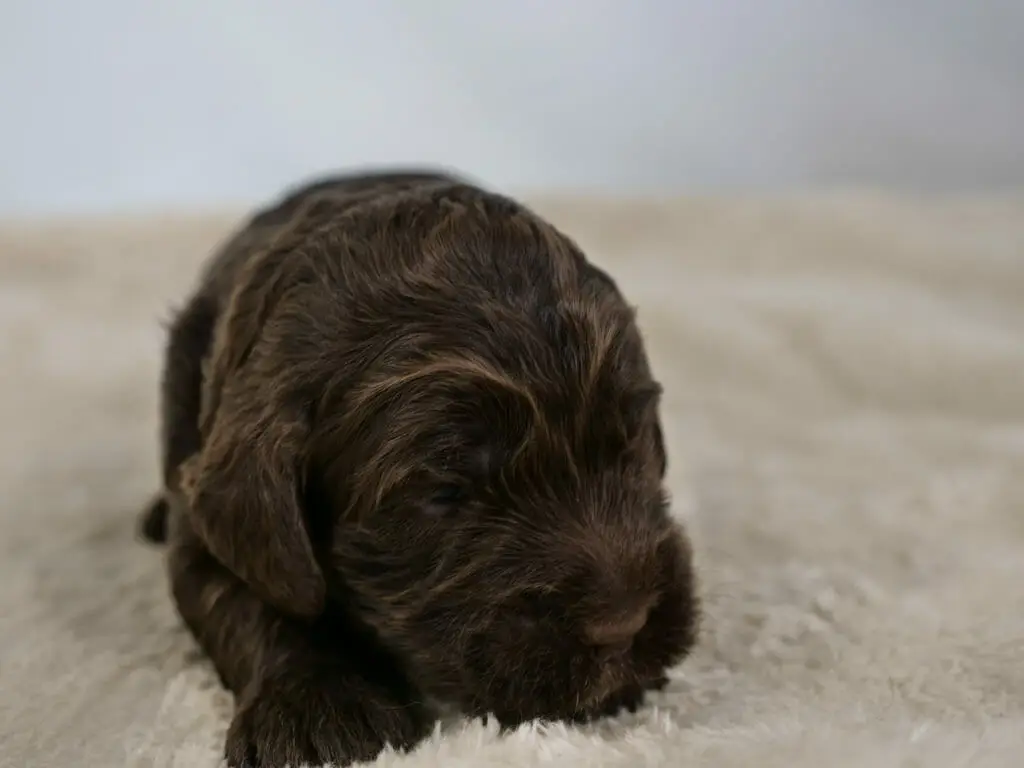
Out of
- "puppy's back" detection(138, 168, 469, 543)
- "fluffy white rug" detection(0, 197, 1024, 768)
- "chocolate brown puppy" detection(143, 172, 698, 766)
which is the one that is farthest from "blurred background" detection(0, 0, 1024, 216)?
"chocolate brown puppy" detection(143, 172, 698, 766)

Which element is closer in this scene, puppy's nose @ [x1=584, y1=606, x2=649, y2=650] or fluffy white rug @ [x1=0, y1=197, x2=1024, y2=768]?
puppy's nose @ [x1=584, y1=606, x2=649, y2=650]

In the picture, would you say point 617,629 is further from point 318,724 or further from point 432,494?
point 318,724

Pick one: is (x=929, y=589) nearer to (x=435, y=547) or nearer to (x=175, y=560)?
(x=435, y=547)

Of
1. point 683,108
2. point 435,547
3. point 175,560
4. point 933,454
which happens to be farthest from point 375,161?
point 435,547

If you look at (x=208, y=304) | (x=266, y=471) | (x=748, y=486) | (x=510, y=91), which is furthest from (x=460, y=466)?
(x=510, y=91)

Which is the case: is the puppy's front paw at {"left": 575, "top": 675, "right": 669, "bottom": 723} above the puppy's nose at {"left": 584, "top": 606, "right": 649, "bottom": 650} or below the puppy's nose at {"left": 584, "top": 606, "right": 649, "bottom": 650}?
below

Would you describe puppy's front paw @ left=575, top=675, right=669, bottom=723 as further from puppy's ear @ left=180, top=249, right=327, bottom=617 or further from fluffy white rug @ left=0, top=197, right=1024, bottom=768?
puppy's ear @ left=180, top=249, right=327, bottom=617
